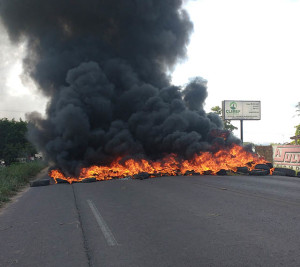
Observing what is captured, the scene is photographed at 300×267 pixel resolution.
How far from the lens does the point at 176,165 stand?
18.9 meters

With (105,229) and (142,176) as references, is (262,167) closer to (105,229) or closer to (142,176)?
(142,176)

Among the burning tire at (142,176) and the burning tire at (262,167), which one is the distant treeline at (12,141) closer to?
the burning tire at (142,176)

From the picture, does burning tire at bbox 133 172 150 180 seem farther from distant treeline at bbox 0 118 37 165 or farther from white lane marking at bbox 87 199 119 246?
distant treeline at bbox 0 118 37 165

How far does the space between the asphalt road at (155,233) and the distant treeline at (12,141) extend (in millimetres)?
34398

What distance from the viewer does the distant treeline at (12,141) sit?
39.9 m

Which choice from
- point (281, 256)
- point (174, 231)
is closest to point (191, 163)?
point (174, 231)

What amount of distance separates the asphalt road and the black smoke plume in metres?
10.9

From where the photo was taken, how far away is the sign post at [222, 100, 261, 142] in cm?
3438

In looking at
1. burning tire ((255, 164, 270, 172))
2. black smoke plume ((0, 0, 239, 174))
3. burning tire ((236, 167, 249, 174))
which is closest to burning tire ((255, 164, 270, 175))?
burning tire ((255, 164, 270, 172))

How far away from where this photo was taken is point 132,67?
84.4 ft

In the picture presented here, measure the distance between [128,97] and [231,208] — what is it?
17075 millimetres

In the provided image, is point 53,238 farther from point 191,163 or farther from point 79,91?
point 79,91

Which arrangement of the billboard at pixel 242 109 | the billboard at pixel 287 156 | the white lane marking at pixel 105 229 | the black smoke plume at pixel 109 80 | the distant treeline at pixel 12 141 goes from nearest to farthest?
the white lane marking at pixel 105 229 < the black smoke plume at pixel 109 80 < the billboard at pixel 287 156 < the billboard at pixel 242 109 < the distant treeline at pixel 12 141

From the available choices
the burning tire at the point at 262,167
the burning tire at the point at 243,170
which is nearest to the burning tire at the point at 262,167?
the burning tire at the point at 262,167
